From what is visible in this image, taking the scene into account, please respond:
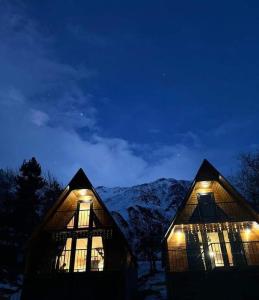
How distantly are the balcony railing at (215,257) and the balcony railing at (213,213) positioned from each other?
1475 millimetres

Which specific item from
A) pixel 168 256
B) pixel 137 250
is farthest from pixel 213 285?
pixel 137 250

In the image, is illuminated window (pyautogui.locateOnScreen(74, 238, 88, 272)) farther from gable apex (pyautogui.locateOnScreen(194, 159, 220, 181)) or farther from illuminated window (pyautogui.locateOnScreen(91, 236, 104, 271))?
gable apex (pyautogui.locateOnScreen(194, 159, 220, 181))

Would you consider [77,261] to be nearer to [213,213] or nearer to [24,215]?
[213,213]

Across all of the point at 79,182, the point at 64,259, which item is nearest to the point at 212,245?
the point at 64,259

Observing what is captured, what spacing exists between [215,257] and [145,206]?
116ft

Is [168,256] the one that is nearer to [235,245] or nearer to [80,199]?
[235,245]

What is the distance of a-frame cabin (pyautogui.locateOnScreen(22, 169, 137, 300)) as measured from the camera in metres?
15.2

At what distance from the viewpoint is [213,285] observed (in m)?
14.7

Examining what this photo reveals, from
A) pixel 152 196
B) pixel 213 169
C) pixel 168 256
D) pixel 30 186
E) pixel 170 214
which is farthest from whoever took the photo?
pixel 152 196

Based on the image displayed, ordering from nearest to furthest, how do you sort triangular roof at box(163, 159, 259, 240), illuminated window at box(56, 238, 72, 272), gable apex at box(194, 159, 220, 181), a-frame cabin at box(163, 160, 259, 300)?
a-frame cabin at box(163, 160, 259, 300) < illuminated window at box(56, 238, 72, 272) < triangular roof at box(163, 159, 259, 240) < gable apex at box(194, 159, 220, 181)

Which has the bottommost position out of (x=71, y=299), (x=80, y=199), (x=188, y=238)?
(x=71, y=299)

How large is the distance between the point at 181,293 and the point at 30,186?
830 inches

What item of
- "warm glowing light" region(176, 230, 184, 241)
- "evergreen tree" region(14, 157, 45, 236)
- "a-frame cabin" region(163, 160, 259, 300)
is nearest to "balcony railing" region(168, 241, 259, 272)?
"a-frame cabin" region(163, 160, 259, 300)

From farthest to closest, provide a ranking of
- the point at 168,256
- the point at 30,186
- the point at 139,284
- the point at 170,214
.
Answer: the point at 170,214
the point at 30,186
the point at 139,284
the point at 168,256
